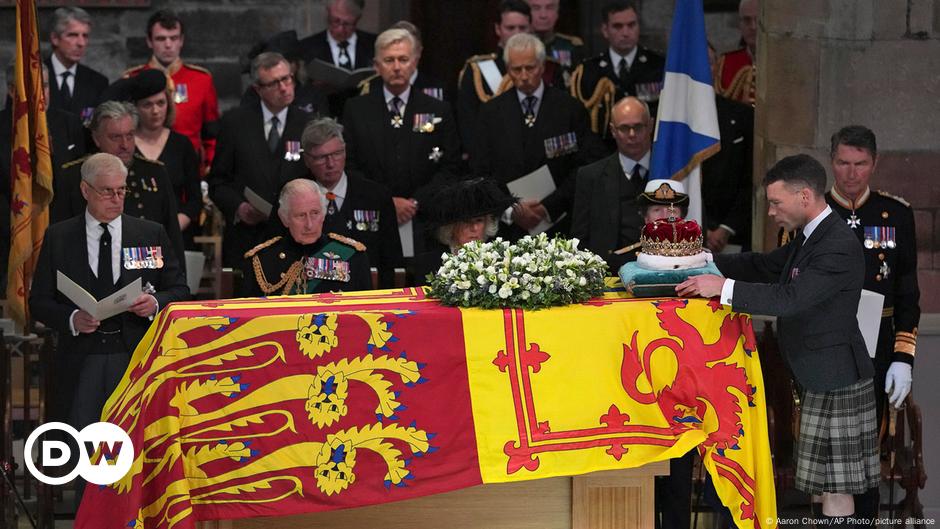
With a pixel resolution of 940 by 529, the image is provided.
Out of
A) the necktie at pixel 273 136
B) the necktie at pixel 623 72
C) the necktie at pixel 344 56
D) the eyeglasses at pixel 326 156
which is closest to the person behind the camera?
the eyeglasses at pixel 326 156

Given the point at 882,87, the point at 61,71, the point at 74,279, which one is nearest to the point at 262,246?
the point at 74,279

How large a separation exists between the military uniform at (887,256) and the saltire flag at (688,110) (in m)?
1.18

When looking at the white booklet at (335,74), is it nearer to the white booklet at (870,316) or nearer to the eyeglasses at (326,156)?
the eyeglasses at (326,156)

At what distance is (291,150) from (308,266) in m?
2.09

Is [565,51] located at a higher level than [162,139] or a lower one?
higher

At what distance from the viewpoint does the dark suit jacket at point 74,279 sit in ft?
24.8

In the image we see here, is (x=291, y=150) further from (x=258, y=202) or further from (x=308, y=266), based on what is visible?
(x=308, y=266)

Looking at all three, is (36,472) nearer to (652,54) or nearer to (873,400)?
(873,400)

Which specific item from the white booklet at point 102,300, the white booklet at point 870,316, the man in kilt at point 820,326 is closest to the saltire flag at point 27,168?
the white booklet at point 102,300

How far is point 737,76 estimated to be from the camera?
34.2 ft

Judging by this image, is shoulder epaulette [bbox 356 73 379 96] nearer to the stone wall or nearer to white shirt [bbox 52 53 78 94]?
white shirt [bbox 52 53 78 94]

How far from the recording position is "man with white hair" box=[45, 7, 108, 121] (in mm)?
10281

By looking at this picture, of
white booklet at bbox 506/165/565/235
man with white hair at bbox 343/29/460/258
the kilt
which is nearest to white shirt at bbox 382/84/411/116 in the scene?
man with white hair at bbox 343/29/460/258

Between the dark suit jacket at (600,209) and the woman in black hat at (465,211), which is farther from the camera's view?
the dark suit jacket at (600,209)
